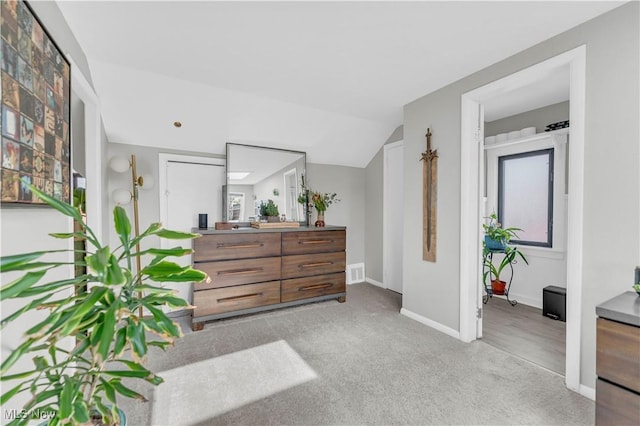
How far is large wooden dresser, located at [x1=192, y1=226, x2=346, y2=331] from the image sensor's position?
291cm

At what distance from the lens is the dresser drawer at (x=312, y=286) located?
11.0 feet

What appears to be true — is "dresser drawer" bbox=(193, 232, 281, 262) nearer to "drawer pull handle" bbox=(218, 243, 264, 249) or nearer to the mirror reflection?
→ "drawer pull handle" bbox=(218, 243, 264, 249)

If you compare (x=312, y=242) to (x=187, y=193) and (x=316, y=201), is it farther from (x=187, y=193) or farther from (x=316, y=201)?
(x=187, y=193)

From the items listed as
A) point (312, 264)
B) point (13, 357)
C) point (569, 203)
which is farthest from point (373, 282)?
point (13, 357)

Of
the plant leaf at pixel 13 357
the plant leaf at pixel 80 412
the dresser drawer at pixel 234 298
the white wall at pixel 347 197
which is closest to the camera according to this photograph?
the plant leaf at pixel 13 357

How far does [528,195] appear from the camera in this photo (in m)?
3.69

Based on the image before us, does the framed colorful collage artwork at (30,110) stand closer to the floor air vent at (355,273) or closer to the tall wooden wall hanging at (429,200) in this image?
the tall wooden wall hanging at (429,200)

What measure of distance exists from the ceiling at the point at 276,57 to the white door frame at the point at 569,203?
0.23 metres

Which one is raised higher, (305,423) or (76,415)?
(76,415)

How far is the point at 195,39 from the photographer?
2.03 metres

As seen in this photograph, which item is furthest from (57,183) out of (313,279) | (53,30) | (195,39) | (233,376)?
(313,279)

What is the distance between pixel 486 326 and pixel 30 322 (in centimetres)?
353

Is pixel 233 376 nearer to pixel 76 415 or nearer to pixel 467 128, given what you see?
pixel 76 415

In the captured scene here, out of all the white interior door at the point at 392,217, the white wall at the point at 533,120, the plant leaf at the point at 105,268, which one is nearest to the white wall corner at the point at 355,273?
the white interior door at the point at 392,217
